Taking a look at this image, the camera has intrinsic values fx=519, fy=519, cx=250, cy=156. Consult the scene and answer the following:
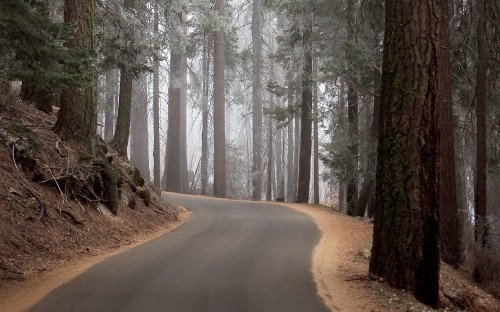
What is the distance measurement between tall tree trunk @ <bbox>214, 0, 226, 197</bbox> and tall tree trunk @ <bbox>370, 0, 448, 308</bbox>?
19.9 metres

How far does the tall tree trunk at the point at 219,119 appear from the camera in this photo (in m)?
27.1

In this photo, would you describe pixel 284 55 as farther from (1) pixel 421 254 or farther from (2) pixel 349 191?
(1) pixel 421 254

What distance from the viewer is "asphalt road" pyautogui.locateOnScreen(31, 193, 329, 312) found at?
6.49m

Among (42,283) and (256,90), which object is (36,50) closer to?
(42,283)

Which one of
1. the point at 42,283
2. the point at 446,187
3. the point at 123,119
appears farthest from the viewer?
the point at 123,119

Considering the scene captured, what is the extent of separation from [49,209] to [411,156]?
7.21 m

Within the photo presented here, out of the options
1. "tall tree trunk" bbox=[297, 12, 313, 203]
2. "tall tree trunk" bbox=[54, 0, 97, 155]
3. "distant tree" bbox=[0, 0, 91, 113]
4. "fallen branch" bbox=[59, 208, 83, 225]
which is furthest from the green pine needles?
"tall tree trunk" bbox=[297, 12, 313, 203]

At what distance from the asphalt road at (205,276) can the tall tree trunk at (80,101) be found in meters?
3.24

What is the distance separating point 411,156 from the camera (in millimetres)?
7223

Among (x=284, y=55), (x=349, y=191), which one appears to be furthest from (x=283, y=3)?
(x=349, y=191)

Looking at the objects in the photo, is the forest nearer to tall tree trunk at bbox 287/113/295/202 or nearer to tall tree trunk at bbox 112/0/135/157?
tall tree trunk at bbox 112/0/135/157

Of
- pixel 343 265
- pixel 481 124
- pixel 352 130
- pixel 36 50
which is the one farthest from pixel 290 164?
pixel 36 50

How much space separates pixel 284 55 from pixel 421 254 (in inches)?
800

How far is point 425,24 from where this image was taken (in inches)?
290
